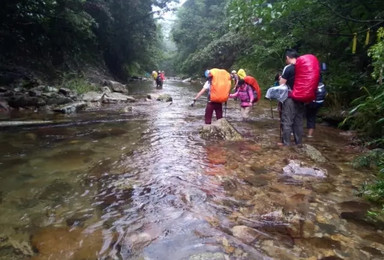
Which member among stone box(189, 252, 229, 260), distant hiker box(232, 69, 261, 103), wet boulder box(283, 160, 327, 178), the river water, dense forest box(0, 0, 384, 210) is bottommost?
the river water

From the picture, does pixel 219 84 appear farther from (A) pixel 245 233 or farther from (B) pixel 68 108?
(B) pixel 68 108

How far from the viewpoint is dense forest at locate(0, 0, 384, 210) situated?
6594mm

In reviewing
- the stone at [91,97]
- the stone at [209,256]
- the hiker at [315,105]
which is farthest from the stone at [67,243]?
the stone at [91,97]

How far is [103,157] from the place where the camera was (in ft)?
18.4

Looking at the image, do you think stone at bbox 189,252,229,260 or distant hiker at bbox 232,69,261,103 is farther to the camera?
distant hiker at bbox 232,69,261,103

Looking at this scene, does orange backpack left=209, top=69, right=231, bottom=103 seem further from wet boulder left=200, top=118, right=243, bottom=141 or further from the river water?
the river water

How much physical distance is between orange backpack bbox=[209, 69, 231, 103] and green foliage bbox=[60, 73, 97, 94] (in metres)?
9.48

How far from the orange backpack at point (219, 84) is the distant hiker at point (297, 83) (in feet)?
6.06

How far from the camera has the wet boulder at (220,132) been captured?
718 cm

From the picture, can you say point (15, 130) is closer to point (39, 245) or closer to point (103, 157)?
point (103, 157)

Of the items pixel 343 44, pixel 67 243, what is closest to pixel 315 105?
pixel 343 44

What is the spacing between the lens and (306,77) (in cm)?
571

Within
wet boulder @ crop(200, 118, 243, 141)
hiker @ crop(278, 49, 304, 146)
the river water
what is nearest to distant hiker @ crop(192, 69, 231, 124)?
wet boulder @ crop(200, 118, 243, 141)

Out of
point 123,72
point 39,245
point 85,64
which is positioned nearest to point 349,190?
point 39,245
